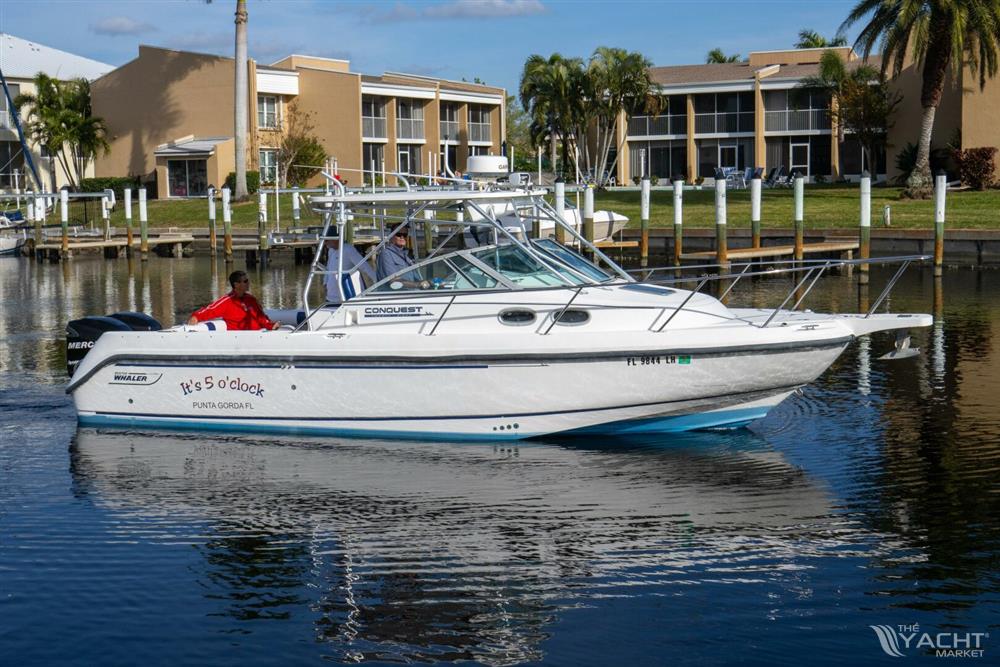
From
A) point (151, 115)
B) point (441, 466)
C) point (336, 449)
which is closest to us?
point (441, 466)

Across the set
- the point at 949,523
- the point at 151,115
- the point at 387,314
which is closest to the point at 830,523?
the point at 949,523

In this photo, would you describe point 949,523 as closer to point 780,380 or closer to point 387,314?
point 780,380

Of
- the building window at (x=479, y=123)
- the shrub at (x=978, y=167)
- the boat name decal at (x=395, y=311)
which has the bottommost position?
the boat name decal at (x=395, y=311)

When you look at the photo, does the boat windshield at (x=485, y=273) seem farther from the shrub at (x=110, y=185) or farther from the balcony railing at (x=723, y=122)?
the shrub at (x=110, y=185)

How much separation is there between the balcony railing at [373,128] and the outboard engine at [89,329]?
5115 centimetres

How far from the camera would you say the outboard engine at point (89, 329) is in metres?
14.0

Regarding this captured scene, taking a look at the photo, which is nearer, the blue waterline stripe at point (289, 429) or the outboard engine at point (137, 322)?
the blue waterline stripe at point (289, 429)

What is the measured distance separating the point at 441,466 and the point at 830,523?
12.1ft

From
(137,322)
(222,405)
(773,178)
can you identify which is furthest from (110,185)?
(222,405)

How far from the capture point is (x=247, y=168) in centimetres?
6112

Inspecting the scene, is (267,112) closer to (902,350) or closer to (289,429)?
(289,429)

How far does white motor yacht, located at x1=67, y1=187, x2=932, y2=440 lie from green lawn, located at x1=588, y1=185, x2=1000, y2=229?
81.4 feet

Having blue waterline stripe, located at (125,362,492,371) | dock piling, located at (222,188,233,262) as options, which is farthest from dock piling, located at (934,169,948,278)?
dock piling, located at (222,188,233,262)

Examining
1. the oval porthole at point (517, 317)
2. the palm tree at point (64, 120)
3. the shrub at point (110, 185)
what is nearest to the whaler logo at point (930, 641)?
the oval porthole at point (517, 317)
